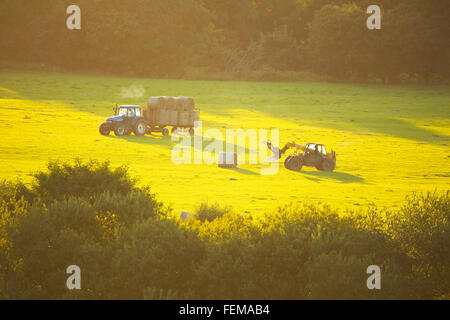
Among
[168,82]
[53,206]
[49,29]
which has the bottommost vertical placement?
[53,206]

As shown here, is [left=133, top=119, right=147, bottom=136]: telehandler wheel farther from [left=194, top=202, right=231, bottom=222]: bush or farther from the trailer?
[left=194, top=202, right=231, bottom=222]: bush

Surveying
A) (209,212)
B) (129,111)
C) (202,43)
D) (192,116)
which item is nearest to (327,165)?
(209,212)

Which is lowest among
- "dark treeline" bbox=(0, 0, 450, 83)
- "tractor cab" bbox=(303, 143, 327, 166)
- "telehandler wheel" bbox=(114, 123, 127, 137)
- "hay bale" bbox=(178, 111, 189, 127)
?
"tractor cab" bbox=(303, 143, 327, 166)

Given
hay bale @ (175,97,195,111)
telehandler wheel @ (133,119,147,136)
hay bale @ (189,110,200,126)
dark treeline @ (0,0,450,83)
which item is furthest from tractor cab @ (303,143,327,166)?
dark treeline @ (0,0,450,83)

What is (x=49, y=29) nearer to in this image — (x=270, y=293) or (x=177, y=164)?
(x=177, y=164)

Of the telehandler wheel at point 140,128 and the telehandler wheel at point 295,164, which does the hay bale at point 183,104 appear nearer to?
the telehandler wheel at point 140,128

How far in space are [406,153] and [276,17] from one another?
67.1 meters

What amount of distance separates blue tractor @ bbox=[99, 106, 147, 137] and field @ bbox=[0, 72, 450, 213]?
→ 2.71 feet

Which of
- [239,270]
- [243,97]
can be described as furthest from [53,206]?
[243,97]

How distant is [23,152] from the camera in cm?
3091

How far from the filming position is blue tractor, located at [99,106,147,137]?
122 ft

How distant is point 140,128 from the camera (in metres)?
37.8

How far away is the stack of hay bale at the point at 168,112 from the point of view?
38.7m

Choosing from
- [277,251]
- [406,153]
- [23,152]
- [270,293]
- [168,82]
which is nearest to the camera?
[270,293]
